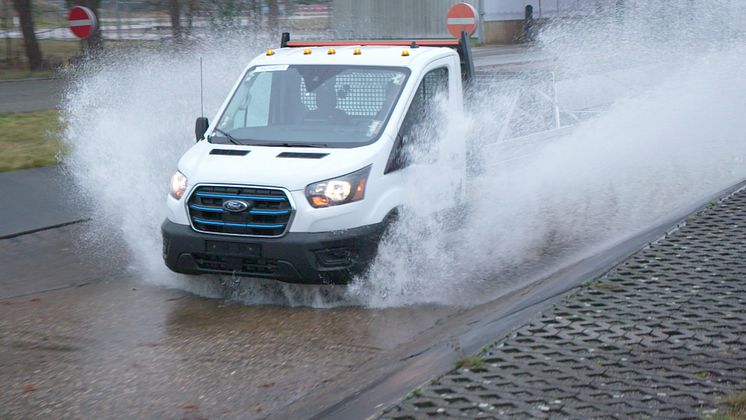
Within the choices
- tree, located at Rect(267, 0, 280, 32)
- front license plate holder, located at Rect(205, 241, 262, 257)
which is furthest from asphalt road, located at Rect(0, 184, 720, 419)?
tree, located at Rect(267, 0, 280, 32)

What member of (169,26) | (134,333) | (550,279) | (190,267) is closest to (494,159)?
(550,279)

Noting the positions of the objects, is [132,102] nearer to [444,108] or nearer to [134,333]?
[444,108]

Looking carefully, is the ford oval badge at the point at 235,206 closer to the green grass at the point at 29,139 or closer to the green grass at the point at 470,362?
the green grass at the point at 470,362

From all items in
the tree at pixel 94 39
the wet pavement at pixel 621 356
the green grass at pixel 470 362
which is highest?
the tree at pixel 94 39

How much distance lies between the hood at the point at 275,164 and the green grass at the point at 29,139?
4402 mm

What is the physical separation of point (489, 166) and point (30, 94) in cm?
1051

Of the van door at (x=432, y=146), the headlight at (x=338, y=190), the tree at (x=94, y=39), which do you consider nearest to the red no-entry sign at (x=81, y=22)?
the tree at (x=94, y=39)

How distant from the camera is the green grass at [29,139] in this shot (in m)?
12.1

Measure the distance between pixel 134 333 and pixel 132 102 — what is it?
22.9 ft

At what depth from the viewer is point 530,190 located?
37.6ft

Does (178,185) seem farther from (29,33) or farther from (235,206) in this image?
(29,33)

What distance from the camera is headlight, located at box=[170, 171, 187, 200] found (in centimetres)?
814

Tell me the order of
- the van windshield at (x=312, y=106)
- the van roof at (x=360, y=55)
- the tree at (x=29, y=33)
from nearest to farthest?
the van windshield at (x=312, y=106) < the van roof at (x=360, y=55) < the tree at (x=29, y=33)

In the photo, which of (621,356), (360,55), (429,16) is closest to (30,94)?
(360,55)
